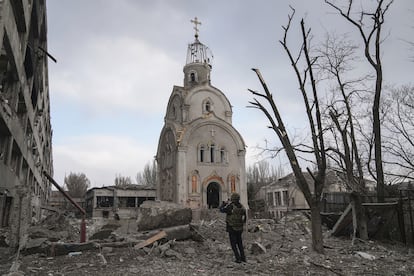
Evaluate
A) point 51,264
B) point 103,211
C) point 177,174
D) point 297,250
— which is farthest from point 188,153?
point 51,264

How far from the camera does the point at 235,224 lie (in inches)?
351

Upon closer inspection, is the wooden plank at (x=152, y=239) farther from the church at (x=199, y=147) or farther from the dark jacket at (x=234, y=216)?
the church at (x=199, y=147)

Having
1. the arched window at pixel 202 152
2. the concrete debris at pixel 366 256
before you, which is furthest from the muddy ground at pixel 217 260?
the arched window at pixel 202 152

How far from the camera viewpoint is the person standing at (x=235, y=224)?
8.80 m

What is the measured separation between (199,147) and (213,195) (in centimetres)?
483

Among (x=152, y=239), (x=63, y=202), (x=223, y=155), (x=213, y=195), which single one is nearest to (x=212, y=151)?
(x=223, y=155)

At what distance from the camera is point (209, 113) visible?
32219 mm

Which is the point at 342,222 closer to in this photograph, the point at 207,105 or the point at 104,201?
the point at 207,105

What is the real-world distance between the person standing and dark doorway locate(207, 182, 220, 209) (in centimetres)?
2227

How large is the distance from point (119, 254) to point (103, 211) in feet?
107

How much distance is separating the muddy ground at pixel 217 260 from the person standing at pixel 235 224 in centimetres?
34

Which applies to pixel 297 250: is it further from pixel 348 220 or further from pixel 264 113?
pixel 264 113

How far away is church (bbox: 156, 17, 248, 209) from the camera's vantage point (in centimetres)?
3000

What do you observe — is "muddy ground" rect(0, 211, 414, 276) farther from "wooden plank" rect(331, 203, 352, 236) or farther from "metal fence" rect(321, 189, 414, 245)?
"wooden plank" rect(331, 203, 352, 236)
